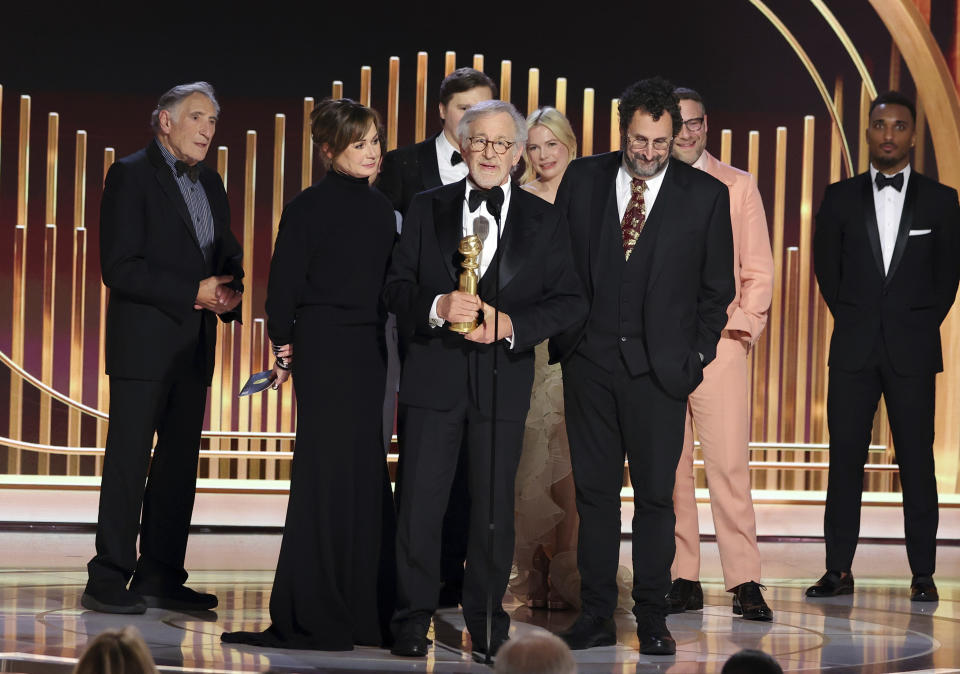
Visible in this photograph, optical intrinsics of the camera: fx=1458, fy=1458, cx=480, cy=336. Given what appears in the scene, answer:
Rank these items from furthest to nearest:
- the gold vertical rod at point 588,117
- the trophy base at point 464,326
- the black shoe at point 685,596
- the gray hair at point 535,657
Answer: the gold vertical rod at point 588,117
the black shoe at point 685,596
the trophy base at point 464,326
the gray hair at point 535,657

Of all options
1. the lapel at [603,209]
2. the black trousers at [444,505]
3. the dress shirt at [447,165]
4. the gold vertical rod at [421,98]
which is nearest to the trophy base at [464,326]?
the black trousers at [444,505]

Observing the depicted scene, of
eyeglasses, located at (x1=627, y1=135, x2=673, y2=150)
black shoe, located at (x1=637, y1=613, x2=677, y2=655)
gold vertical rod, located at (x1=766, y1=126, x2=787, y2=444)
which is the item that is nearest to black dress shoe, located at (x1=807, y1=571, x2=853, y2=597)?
black shoe, located at (x1=637, y1=613, x2=677, y2=655)

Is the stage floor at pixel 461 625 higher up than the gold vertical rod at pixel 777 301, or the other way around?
the gold vertical rod at pixel 777 301

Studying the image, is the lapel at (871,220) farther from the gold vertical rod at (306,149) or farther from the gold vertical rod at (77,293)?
the gold vertical rod at (77,293)

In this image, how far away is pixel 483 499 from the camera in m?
3.89

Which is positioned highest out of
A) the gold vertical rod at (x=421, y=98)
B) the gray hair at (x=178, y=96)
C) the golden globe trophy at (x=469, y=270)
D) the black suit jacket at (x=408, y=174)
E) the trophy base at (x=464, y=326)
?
the gold vertical rod at (x=421, y=98)

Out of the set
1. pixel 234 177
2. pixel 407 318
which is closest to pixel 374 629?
pixel 407 318

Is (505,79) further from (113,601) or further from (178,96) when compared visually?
(113,601)

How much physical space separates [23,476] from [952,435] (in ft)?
13.8

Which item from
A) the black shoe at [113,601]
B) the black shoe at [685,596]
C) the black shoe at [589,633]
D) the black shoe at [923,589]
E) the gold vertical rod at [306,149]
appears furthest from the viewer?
the gold vertical rod at [306,149]

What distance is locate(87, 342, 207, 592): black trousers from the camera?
4473 mm

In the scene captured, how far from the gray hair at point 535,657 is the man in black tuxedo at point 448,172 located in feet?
8.13

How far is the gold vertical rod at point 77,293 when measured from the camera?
657 cm

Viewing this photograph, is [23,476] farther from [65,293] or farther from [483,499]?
[483,499]
